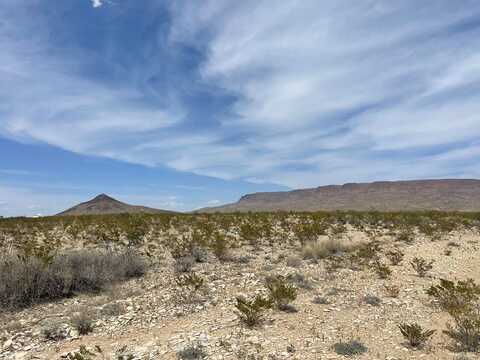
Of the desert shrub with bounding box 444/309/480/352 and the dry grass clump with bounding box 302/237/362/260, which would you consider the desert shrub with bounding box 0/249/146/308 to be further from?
the desert shrub with bounding box 444/309/480/352

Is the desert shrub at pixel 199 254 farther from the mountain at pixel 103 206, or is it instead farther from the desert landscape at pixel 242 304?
the mountain at pixel 103 206

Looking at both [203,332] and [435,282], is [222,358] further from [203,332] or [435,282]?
[435,282]

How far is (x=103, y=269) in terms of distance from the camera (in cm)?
989

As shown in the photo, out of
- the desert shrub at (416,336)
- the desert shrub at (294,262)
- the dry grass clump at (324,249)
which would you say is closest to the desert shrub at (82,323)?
the desert shrub at (416,336)

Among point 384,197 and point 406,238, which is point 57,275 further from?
point 384,197

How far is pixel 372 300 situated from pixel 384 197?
299ft

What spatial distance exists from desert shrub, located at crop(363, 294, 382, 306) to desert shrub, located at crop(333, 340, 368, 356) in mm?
2081

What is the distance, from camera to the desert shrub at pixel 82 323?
22.3 ft

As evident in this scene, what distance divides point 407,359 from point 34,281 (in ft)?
25.8

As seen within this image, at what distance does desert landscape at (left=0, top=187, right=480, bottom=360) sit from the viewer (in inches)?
230

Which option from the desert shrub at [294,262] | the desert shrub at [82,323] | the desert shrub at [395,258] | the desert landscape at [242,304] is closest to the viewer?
the desert landscape at [242,304]

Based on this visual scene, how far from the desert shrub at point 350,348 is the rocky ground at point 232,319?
91mm

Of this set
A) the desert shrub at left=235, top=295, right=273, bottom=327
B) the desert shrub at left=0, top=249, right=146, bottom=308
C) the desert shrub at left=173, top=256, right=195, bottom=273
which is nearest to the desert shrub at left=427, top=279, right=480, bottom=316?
the desert shrub at left=235, top=295, right=273, bottom=327

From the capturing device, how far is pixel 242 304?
7344 mm
